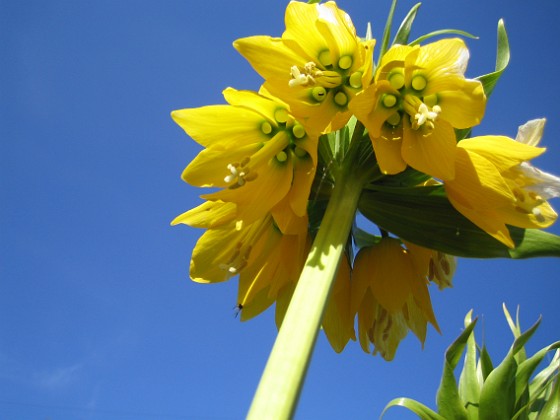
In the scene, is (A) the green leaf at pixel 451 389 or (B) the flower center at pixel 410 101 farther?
(A) the green leaf at pixel 451 389

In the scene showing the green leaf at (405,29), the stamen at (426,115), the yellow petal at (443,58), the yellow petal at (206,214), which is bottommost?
the yellow petal at (206,214)

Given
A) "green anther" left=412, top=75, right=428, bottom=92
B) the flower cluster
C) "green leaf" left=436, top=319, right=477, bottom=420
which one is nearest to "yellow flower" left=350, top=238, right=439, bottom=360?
the flower cluster

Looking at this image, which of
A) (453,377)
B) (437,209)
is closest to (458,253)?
(437,209)

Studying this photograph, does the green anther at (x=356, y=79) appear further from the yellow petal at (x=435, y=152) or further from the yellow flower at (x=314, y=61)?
the yellow petal at (x=435, y=152)

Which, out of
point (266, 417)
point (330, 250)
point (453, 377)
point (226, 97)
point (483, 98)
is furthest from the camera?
point (453, 377)

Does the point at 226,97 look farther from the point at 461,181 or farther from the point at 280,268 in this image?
the point at 461,181

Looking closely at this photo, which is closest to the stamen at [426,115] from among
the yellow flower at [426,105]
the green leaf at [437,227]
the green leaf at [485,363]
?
the yellow flower at [426,105]

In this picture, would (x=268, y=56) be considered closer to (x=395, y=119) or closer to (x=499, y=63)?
(x=395, y=119)
